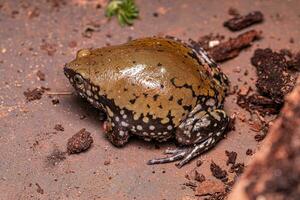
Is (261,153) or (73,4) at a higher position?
(261,153)

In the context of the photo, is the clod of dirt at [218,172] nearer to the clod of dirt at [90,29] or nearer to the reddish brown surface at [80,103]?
the reddish brown surface at [80,103]

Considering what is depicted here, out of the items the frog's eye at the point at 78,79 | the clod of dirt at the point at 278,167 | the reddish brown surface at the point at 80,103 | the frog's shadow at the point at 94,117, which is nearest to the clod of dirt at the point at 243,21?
the reddish brown surface at the point at 80,103

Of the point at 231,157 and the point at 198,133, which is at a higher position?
the point at 198,133

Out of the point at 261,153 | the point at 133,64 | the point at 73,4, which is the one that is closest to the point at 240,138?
the point at 133,64

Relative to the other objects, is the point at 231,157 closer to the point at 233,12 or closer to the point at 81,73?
the point at 81,73

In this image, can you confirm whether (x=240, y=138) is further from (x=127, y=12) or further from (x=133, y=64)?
(x=127, y=12)

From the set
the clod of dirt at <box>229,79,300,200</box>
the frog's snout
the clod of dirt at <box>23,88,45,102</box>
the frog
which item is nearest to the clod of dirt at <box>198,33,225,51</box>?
the frog

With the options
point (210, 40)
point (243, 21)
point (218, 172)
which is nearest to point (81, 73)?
point (218, 172)
